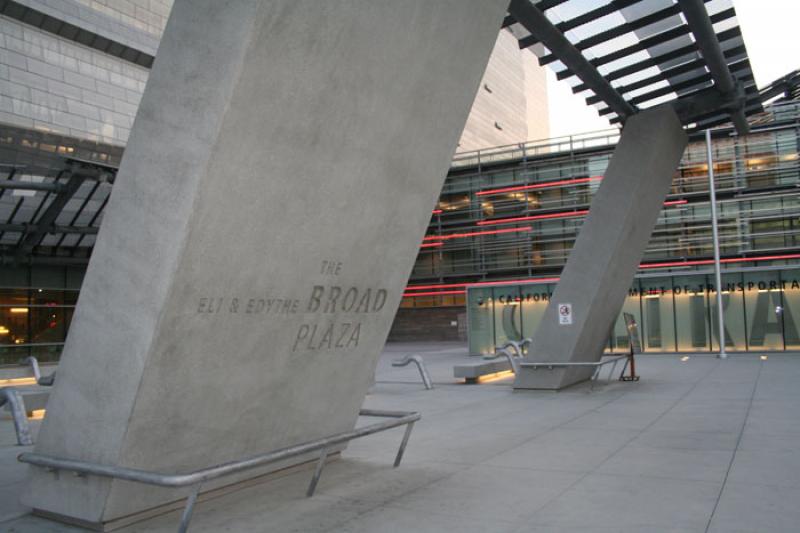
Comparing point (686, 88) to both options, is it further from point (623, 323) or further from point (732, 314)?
point (623, 323)

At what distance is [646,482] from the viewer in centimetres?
677

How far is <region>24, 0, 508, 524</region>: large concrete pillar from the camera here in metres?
5.10

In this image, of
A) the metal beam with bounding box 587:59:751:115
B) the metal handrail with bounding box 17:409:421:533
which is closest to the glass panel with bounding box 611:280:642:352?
the metal beam with bounding box 587:59:751:115

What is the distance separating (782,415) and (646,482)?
5369 mm

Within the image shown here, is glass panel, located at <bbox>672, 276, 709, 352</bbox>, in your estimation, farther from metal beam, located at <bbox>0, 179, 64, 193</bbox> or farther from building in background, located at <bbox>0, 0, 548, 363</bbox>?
metal beam, located at <bbox>0, 179, 64, 193</bbox>

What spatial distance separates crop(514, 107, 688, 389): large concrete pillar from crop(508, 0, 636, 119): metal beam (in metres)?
0.92

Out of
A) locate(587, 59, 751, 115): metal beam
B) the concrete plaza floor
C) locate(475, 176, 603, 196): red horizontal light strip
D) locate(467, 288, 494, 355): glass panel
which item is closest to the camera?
A: the concrete plaza floor

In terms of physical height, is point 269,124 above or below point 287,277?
above

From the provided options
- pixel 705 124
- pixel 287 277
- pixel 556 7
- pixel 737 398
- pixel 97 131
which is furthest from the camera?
pixel 97 131

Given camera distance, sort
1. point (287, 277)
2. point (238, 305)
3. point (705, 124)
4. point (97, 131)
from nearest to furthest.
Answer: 1. point (238, 305)
2. point (287, 277)
3. point (705, 124)
4. point (97, 131)

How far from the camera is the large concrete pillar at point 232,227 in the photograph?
5102 mm

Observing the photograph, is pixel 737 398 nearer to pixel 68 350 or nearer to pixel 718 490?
pixel 718 490

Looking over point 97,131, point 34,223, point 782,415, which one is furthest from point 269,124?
point 34,223

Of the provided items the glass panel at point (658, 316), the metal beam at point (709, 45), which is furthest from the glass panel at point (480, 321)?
the metal beam at point (709, 45)
